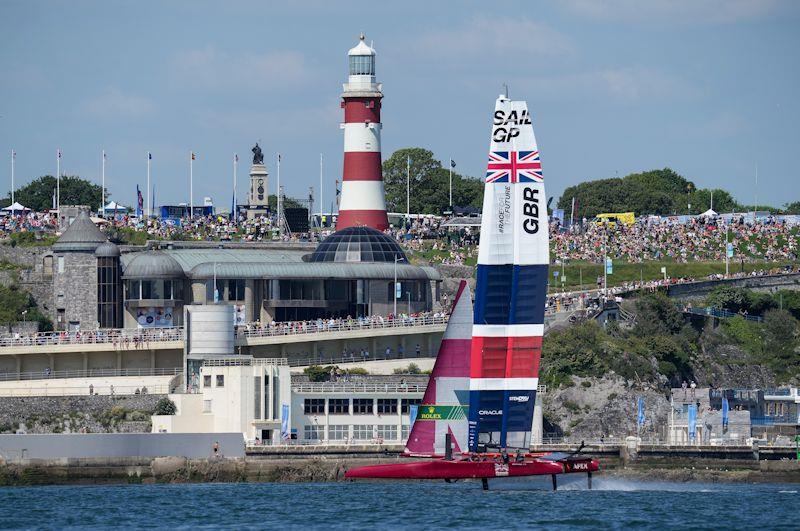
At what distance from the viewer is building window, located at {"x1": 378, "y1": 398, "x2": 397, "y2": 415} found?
331ft

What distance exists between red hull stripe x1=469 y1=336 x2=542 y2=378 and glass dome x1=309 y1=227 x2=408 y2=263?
34.9 meters

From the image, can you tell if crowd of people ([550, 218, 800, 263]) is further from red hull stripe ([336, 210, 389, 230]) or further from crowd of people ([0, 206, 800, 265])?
red hull stripe ([336, 210, 389, 230])

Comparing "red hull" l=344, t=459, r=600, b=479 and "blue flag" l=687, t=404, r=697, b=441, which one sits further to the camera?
"blue flag" l=687, t=404, r=697, b=441

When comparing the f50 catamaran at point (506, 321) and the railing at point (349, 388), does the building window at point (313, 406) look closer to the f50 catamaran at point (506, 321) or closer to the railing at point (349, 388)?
the railing at point (349, 388)

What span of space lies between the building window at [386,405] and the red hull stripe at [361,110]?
31.9 meters

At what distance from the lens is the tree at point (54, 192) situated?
16325 cm

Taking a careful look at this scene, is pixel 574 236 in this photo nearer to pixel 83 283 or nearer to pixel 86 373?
pixel 83 283

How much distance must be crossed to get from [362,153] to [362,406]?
31.4 metres

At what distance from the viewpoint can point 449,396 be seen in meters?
87.9

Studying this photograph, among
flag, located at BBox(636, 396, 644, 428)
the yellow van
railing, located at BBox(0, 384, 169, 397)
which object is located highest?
the yellow van

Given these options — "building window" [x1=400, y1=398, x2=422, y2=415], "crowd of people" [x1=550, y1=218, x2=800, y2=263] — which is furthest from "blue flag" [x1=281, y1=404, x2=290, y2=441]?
"crowd of people" [x1=550, y1=218, x2=800, y2=263]

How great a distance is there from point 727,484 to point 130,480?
25597mm

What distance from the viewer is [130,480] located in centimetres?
9300

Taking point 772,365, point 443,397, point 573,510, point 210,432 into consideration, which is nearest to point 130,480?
point 210,432
